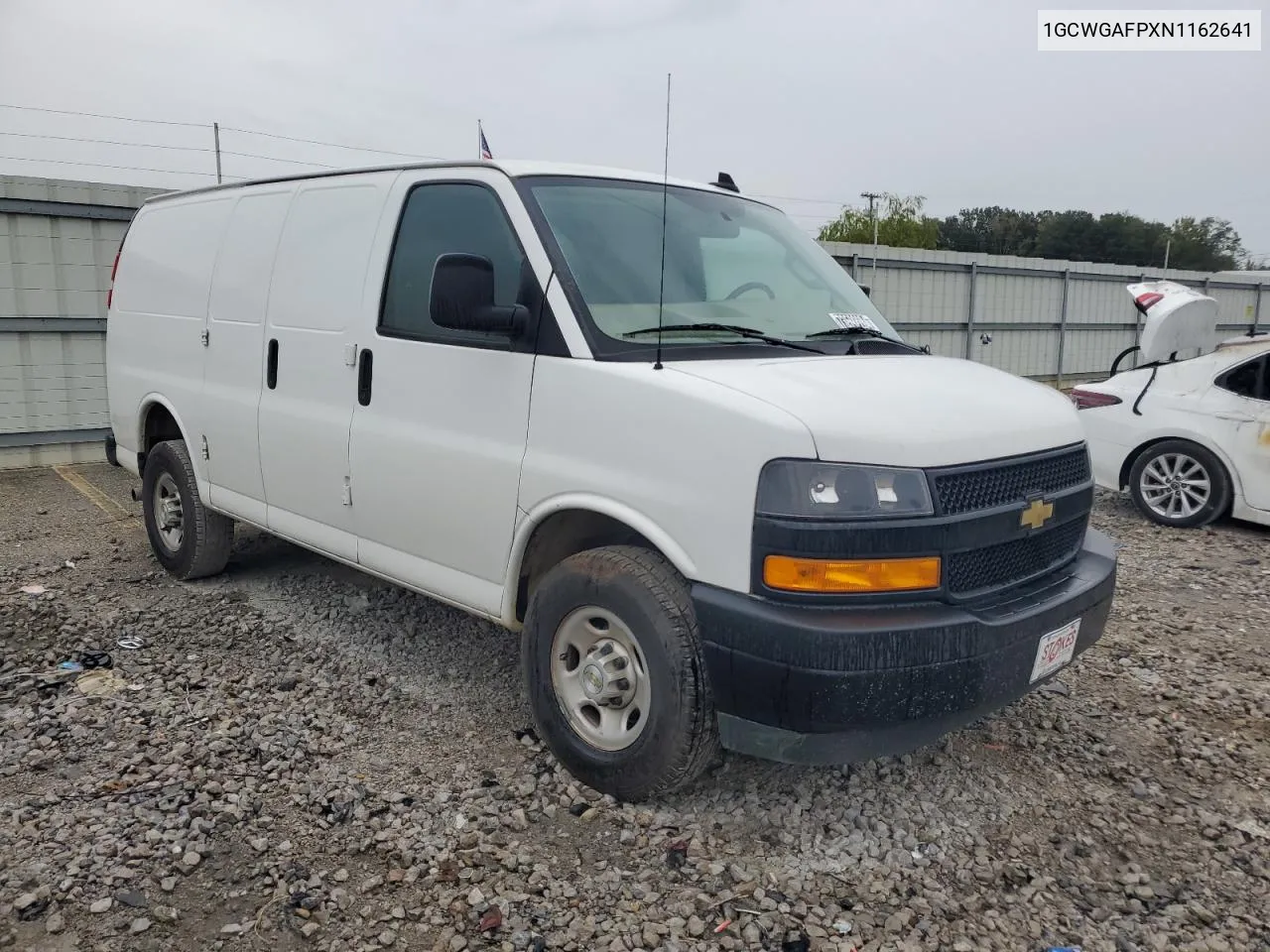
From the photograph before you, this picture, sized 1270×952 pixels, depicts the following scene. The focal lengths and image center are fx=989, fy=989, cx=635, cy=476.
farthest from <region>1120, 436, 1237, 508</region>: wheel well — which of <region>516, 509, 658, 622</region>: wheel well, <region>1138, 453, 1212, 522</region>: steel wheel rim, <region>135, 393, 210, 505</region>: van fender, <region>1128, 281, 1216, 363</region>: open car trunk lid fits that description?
<region>135, 393, 210, 505</region>: van fender

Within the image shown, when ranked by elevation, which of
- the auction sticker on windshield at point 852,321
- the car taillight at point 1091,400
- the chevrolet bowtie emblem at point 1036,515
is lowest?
the car taillight at point 1091,400

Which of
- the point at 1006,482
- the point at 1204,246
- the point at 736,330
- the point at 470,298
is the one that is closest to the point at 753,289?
the point at 736,330

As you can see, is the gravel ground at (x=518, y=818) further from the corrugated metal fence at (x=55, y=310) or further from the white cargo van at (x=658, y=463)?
the corrugated metal fence at (x=55, y=310)

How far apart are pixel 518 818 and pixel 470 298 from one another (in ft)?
5.72

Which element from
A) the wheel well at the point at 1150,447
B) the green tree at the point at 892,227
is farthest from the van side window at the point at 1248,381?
the green tree at the point at 892,227

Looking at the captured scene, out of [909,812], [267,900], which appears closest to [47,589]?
[267,900]

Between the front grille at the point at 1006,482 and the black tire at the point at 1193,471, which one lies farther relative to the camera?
the black tire at the point at 1193,471

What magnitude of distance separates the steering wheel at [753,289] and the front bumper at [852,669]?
4.48 ft

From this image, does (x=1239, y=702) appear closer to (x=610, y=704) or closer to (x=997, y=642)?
(x=997, y=642)

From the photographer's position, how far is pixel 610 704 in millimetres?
3301

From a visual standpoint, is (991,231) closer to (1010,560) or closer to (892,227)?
(892,227)

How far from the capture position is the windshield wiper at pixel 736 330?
343 centimetres

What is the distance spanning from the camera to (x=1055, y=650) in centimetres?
325

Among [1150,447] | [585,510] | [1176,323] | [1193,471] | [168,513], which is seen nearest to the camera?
[585,510]
